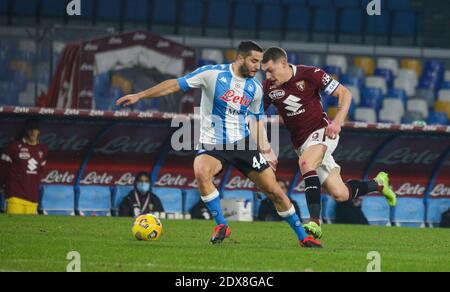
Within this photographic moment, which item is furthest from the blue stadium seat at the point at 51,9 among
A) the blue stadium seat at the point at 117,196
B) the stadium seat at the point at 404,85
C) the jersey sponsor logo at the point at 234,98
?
the jersey sponsor logo at the point at 234,98

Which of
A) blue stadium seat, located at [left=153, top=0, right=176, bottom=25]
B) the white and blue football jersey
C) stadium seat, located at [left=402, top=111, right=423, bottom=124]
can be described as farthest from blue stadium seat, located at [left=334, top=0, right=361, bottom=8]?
the white and blue football jersey

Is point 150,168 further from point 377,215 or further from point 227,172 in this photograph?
point 377,215

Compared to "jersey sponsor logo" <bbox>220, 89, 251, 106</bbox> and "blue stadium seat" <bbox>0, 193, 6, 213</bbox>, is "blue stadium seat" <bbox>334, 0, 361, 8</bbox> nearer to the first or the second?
"blue stadium seat" <bbox>0, 193, 6, 213</bbox>

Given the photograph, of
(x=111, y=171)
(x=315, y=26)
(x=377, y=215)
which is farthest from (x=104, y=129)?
(x=315, y=26)

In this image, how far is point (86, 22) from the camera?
90.0ft

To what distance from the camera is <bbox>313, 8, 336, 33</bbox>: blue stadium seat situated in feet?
95.9

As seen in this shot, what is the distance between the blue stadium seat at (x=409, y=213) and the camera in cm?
2116

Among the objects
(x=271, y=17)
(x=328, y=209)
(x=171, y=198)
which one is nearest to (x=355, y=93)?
(x=271, y=17)

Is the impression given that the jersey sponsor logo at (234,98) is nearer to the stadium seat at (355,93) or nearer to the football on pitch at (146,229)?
the football on pitch at (146,229)

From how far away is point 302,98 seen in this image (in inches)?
516

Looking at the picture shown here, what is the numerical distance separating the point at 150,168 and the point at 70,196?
57.7 inches

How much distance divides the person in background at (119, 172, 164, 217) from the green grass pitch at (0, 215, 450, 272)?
2576 millimetres

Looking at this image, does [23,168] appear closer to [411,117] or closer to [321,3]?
[411,117]

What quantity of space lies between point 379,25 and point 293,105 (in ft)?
56.2
